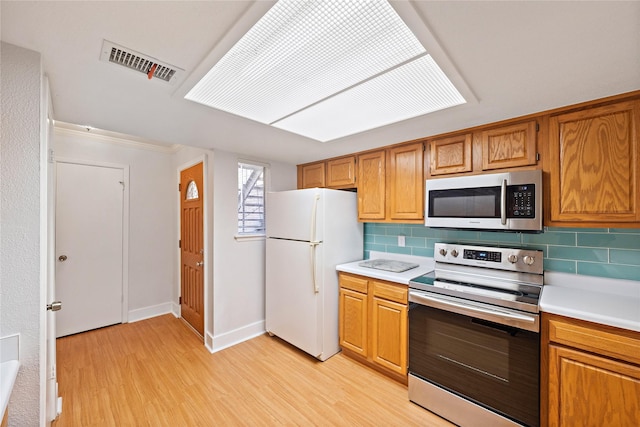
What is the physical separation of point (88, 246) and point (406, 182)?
3.68 m

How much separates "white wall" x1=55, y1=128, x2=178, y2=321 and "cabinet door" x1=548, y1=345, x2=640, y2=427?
4053mm

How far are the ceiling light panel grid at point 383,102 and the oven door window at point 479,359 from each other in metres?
1.41

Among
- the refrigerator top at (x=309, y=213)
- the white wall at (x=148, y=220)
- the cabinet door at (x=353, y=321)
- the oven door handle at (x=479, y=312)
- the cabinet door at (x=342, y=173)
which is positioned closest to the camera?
the oven door handle at (x=479, y=312)

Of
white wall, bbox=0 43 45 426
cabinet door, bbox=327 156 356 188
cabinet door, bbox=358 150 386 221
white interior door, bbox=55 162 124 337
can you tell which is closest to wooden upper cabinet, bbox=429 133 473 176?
cabinet door, bbox=358 150 386 221

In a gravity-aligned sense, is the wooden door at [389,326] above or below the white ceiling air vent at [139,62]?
below

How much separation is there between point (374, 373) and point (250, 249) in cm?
178

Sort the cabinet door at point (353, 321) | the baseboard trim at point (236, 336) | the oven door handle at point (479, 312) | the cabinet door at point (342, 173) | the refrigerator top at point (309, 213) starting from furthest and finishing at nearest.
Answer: the cabinet door at point (342, 173) → the baseboard trim at point (236, 336) → the refrigerator top at point (309, 213) → the cabinet door at point (353, 321) → the oven door handle at point (479, 312)

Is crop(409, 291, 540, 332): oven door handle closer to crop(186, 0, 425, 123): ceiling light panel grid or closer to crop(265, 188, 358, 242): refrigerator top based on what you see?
crop(265, 188, 358, 242): refrigerator top

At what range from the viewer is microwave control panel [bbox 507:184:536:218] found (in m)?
1.75

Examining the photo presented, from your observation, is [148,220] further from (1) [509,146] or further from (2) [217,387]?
(1) [509,146]

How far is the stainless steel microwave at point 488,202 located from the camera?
175cm

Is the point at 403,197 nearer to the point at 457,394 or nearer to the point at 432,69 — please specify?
the point at 432,69

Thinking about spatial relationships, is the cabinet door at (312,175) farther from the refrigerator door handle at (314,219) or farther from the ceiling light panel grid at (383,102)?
the ceiling light panel grid at (383,102)

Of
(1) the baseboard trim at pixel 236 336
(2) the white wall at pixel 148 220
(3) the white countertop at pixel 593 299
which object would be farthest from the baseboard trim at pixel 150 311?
(3) the white countertop at pixel 593 299
